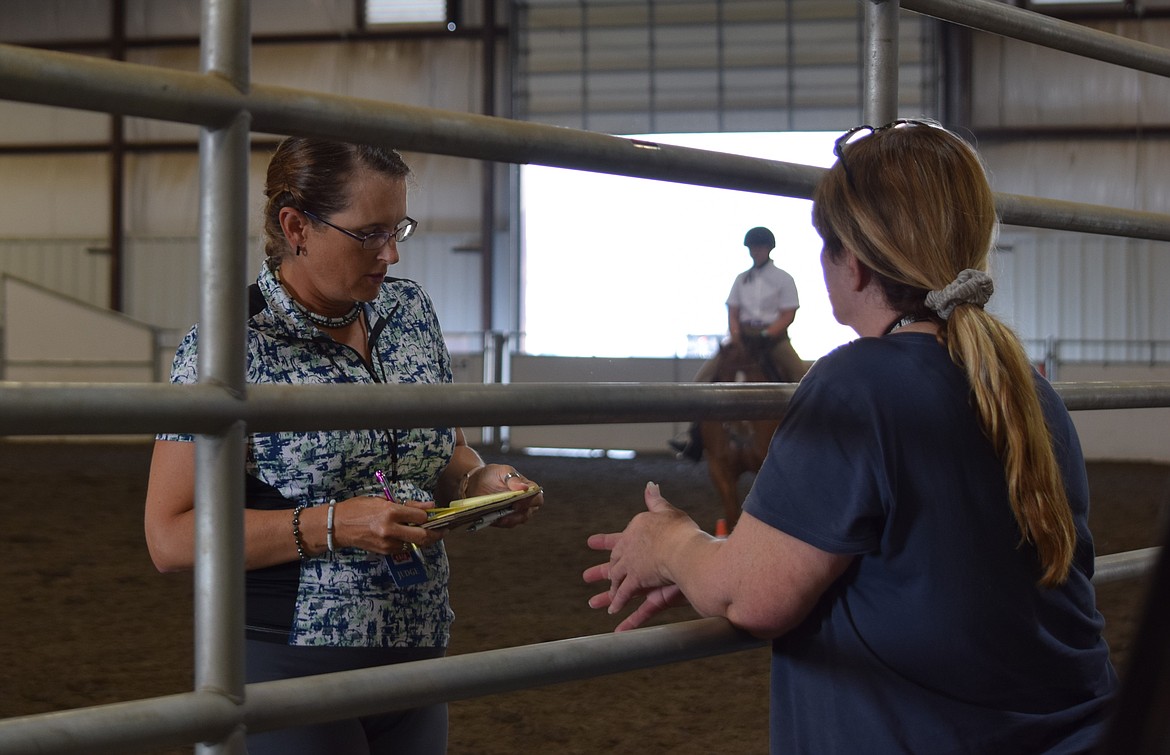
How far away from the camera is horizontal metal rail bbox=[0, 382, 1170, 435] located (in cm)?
79

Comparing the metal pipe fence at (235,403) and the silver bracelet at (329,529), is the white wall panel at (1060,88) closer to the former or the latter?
the silver bracelet at (329,529)

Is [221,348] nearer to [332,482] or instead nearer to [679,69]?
[332,482]

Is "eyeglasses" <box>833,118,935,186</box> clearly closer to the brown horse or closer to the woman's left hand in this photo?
the woman's left hand

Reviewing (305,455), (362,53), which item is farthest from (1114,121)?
(305,455)

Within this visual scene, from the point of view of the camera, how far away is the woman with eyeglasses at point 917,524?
104 cm

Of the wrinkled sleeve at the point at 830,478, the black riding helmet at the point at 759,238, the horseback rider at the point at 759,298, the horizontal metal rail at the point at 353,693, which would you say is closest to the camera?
the horizontal metal rail at the point at 353,693

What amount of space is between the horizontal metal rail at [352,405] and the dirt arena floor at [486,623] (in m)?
0.99

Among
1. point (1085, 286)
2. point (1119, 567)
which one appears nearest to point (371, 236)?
point (1119, 567)

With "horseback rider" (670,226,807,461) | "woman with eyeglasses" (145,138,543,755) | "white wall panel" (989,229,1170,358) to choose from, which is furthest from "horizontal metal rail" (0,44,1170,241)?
"white wall panel" (989,229,1170,358)

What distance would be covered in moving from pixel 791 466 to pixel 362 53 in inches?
527

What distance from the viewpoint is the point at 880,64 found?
1.35 meters

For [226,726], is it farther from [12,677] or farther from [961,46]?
[961,46]

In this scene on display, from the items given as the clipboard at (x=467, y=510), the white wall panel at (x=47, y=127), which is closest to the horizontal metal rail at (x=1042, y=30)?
the clipboard at (x=467, y=510)

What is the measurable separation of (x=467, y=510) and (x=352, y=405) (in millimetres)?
439
